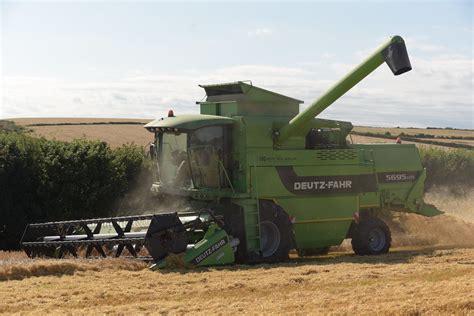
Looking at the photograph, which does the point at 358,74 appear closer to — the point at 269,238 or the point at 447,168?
the point at 269,238

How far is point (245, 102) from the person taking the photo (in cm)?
1555

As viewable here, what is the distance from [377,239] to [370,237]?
1.11 ft

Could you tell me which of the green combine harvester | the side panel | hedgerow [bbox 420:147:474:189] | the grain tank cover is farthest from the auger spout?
hedgerow [bbox 420:147:474:189]

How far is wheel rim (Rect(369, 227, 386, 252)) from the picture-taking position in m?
16.8

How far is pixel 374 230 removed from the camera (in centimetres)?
1686

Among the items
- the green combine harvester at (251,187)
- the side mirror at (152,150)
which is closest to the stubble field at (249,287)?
the green combine harvester at (251,187)

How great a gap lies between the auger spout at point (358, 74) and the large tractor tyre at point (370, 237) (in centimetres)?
301

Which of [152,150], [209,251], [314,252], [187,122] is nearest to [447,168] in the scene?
[314,252]

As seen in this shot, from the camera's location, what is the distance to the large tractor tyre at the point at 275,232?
49.4 feet

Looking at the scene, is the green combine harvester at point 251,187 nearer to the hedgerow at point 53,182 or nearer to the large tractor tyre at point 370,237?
the large tractor tyre at point 370,237

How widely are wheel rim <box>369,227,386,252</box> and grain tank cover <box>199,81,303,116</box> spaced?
343cm

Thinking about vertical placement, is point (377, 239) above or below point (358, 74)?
below

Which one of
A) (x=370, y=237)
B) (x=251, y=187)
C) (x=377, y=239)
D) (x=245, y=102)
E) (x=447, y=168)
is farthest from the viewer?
(x=447, y=168)

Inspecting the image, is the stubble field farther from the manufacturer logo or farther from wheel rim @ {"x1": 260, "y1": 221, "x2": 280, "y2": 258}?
wheel rim @ {"x1": 260, "y1": 221, "x2": 280, "y2": 258}
